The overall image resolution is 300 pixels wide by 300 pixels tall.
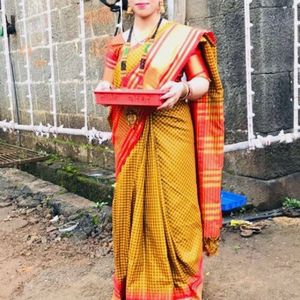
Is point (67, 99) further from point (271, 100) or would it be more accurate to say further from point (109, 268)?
point (109, 268)

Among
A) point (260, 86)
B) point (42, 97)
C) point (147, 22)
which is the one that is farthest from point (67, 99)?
point (147, 22)

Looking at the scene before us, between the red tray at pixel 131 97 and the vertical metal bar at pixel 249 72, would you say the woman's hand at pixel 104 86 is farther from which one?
the vertical metal bar at pixel 249 72

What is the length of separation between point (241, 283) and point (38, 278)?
3.99 ft

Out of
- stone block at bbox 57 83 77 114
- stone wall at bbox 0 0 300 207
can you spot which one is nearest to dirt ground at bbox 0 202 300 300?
stone wall at bbox 0 0 300 207

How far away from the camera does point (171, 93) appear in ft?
6.93

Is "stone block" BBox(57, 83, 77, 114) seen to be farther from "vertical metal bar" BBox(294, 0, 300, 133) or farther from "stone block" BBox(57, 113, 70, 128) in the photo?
"vertical metal bar" BBox(294, 0, 300, 133)

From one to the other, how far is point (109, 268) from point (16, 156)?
3089 millimetres

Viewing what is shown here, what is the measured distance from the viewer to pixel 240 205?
3703 mm

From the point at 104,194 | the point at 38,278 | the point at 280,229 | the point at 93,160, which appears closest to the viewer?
the point at 38,278

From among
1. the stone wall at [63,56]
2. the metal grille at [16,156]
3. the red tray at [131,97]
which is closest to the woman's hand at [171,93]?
the red tray at [131,97]

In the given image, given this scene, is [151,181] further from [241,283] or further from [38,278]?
[38,278]

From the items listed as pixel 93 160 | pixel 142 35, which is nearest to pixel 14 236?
pixel 93 160

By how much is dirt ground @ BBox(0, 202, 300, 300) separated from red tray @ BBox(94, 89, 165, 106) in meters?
1.13

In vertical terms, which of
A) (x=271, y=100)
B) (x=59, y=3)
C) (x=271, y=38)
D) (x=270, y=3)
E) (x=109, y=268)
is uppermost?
(x=59, y=3)
